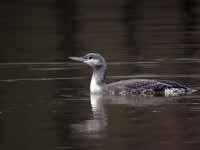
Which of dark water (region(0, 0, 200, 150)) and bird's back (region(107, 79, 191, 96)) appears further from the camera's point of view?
bird's back (region(107, 79, 191, 96))

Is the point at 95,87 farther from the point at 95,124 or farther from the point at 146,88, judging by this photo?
the point at 95,124

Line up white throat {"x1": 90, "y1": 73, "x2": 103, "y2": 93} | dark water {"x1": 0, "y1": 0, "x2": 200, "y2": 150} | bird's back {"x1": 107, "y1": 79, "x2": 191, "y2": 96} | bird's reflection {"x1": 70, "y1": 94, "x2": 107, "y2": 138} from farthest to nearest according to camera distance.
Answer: white throat {"x1": 90, "y1": 73, "x2": 103, "y2": 93}, bird's back {"x1": 107, "y1": 79, "x2": 191, "y2": 96}, bird's reflection {"x1": 70, "y1": 94, "x2": 107, "y2": 138}, dark water {"x1": 0, "y1": 0, "x2": 200, "y2": 150}

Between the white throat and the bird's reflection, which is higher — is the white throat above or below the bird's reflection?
above

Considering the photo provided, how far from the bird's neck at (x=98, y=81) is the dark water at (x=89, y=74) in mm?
231

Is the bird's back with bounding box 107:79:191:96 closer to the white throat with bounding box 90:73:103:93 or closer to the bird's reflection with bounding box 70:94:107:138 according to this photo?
the white throat with bounding box 90:73:103:93

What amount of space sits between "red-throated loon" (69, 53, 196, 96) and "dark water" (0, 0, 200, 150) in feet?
0.78

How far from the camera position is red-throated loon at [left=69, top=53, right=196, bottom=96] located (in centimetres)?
1694

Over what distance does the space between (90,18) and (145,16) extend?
163 cm

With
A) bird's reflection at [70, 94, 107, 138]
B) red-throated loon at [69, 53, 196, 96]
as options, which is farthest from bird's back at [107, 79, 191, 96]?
bird's reflection at [70, 94, 107, 138]

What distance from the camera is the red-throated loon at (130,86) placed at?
667 inches

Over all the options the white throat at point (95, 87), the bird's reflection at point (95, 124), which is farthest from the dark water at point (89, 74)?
the white throat at point (95, 87)

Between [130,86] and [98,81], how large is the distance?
2.48 ft

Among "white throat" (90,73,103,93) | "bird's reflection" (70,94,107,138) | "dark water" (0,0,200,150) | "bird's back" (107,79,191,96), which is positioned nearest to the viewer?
"dark water" (0,0,200,150)

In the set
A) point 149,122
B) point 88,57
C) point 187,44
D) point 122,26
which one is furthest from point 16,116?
point 122,26
